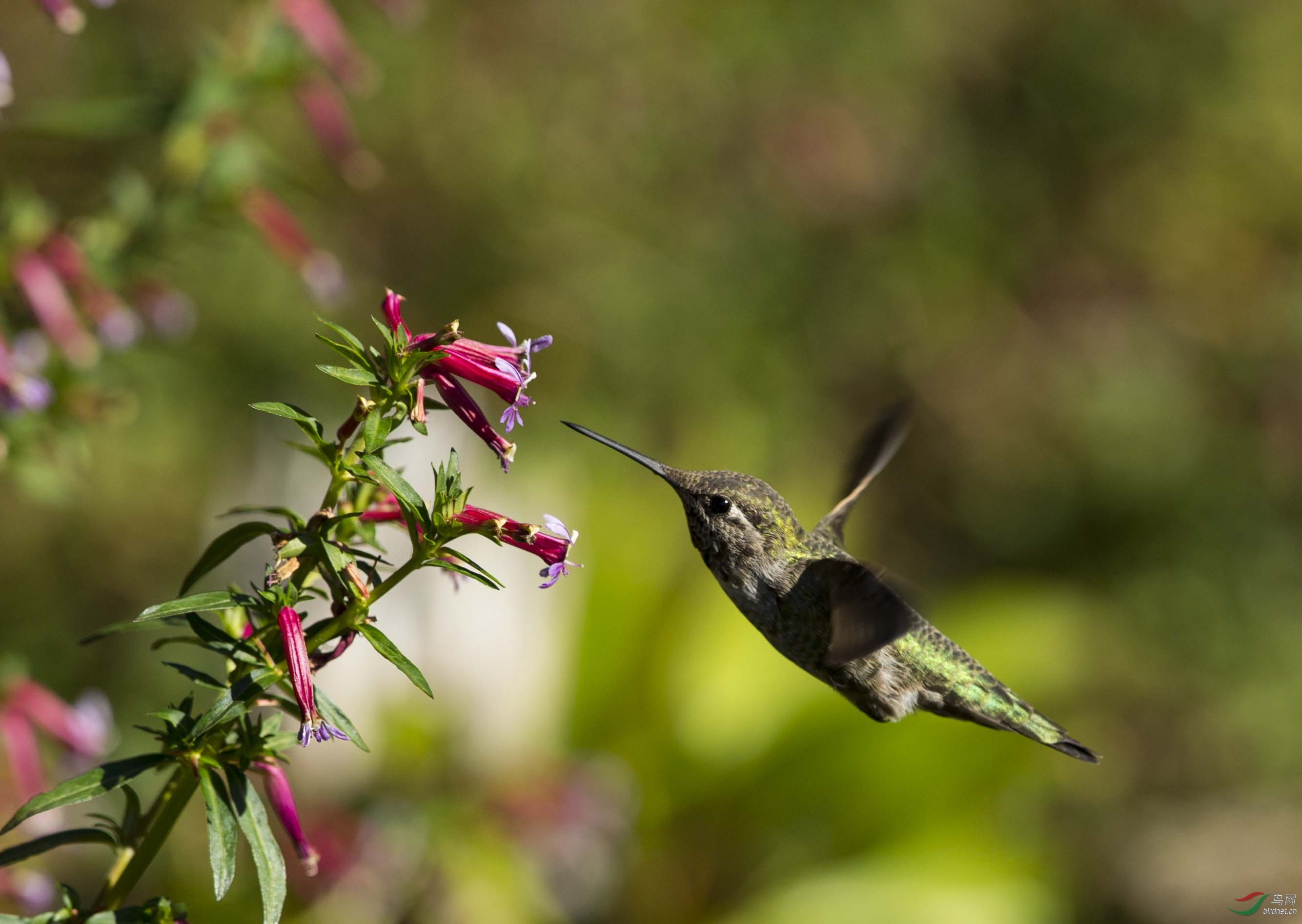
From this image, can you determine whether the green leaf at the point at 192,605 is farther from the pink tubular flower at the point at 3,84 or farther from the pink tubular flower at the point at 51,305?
the pink tubular flower at the point at 51,305

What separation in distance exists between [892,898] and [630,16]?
4028 mm

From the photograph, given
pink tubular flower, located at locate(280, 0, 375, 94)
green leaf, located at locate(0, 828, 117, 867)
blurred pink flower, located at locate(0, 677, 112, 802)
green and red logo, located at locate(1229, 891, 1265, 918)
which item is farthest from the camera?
green and red logo, located at locate(1229, 891, 1265, 918)

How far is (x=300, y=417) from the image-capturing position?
1.10 metres

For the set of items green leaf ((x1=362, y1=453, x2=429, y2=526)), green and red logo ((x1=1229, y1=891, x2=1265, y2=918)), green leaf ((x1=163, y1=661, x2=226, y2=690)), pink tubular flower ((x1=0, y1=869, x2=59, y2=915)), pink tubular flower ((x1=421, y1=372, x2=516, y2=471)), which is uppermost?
green and red logo ((x1=1229, y1=891, x2=1265, y2=918))

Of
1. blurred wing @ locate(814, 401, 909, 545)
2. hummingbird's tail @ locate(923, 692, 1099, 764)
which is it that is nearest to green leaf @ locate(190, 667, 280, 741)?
blurred wing @ locate(814, 401, 909, 545)

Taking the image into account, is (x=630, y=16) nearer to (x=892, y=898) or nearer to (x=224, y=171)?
(x=224, y=171)

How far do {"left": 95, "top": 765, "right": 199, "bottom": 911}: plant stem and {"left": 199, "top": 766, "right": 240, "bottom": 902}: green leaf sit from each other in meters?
0.01

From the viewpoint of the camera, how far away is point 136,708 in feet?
13.0

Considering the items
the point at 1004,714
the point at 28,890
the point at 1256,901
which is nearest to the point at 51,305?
the point at 28,890

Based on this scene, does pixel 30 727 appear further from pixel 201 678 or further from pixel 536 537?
pixel 536 537

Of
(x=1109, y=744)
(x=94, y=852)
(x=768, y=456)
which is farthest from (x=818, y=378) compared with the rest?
(x=94, y=852)

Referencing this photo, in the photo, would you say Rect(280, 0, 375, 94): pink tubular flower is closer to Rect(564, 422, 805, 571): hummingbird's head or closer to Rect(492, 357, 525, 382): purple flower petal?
Rect(564, 422, 805, 571): hummingbird's head

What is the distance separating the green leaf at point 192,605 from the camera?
1050 millimetres

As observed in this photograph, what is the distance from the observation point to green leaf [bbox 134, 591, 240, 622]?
105cm
